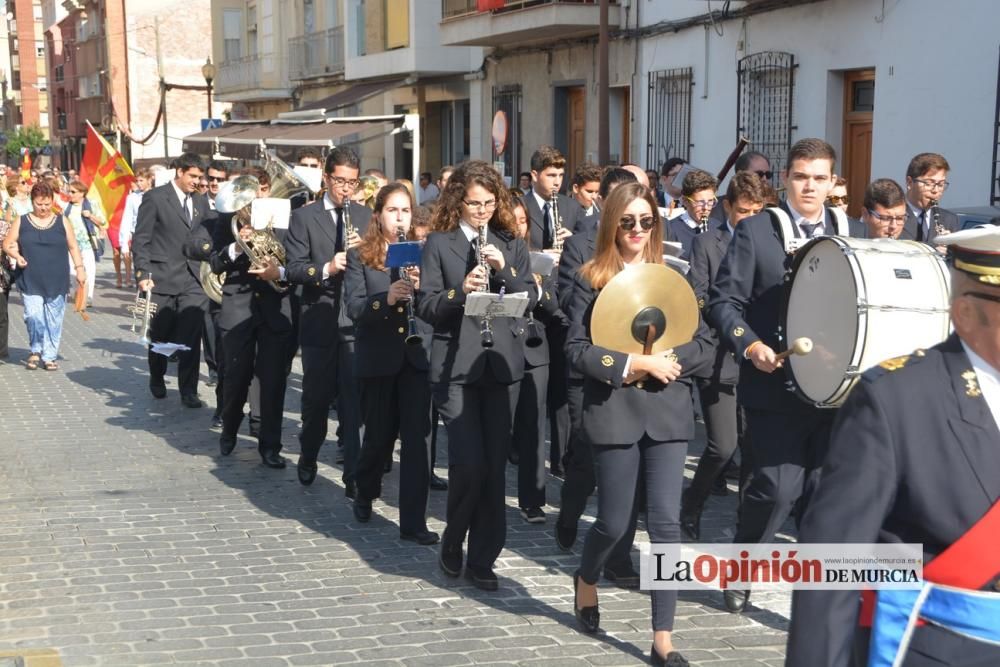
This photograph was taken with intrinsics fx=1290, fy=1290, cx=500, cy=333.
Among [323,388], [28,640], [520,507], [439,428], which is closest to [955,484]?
[28,640]

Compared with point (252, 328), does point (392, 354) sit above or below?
above

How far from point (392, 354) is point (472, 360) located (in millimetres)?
906

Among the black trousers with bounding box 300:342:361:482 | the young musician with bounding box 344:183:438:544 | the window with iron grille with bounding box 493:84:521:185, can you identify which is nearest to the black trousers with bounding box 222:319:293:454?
the black trousers with bounding box 300:342:361:482

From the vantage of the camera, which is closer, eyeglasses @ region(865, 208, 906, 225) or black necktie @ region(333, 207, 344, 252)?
eyeglasses @ region(865, 208, 906, 225)

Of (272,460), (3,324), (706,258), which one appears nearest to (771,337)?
(706,258)

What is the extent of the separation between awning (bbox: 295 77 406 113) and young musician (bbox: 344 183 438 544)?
21.8 meters

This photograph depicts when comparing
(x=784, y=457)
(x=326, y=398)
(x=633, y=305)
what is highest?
(x=633, y=305)

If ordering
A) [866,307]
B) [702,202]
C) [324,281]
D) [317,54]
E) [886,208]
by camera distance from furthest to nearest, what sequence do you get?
[317,54]
[702,202]
[324,281]
[886,208]
[866,307]

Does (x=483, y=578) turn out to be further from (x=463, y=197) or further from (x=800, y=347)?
(x=800, y=347)

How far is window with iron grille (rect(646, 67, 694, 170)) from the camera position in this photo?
1875cm

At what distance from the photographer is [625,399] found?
5141mm

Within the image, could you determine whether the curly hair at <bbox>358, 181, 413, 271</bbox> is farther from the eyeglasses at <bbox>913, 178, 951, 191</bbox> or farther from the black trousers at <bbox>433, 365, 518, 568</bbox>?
the eyeglasses at <bbox>913, 178, 951, 191</bbox>

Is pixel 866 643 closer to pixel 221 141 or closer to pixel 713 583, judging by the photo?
pixel 713 583

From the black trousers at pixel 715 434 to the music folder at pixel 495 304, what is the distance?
A: 145 centimetres
